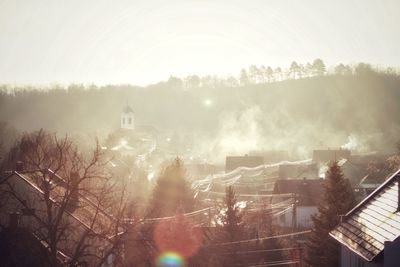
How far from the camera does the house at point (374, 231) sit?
13.2 metres

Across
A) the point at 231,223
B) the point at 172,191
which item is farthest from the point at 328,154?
the point at 231,223

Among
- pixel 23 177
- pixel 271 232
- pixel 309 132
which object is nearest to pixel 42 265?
pixel 23 177

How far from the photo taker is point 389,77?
143500mm

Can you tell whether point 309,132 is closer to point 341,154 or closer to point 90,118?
point 341,154

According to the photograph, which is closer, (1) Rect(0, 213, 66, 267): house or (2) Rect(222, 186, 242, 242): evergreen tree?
(1) Rect(0, 213, 66, 267): house

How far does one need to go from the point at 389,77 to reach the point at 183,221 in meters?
128

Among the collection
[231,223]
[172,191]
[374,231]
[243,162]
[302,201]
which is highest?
[374,231]

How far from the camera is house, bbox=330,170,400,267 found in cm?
1322

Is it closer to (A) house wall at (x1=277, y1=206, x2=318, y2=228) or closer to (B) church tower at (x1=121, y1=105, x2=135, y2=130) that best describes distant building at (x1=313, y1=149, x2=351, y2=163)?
(A) house wall at (x1=277, y1=206, x2=318, y2=228)

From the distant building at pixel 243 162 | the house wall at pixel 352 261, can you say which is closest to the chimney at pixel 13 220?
the house wall at pixel 352 261

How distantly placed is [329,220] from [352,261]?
9299 millimetres

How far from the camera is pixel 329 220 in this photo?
25234 millimetres

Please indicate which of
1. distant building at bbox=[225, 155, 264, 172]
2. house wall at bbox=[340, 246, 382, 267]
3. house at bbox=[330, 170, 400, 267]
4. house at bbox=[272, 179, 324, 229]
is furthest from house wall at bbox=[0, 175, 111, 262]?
distant building at bbox=[225, 155, 264, 172]

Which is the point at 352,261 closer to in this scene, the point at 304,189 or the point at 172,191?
the point at 172,191
